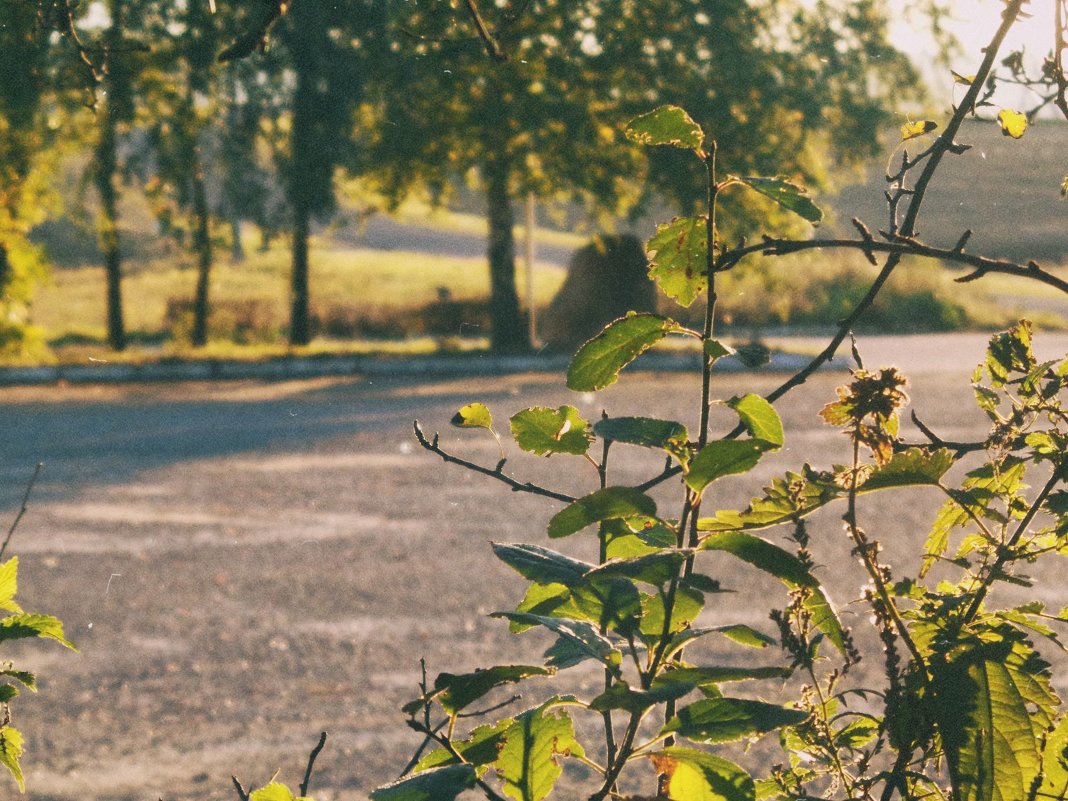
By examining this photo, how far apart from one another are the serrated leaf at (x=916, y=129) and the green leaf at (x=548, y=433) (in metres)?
0.37

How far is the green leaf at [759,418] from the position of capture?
0.92 metres

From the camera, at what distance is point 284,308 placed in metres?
21.8

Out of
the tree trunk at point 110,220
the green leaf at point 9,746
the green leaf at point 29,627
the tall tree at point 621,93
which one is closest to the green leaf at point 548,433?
the green leaf at point 29,627

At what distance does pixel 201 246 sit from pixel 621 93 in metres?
5.63

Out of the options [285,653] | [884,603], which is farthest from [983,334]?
[884,603]

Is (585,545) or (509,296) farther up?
Result: (509,296)

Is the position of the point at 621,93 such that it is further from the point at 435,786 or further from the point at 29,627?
the point at 435,786

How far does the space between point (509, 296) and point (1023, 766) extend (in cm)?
1614

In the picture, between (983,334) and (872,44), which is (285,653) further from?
(983,334)

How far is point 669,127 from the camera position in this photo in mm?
965

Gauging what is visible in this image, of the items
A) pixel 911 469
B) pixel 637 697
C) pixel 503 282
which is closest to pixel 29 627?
pixel 637 697

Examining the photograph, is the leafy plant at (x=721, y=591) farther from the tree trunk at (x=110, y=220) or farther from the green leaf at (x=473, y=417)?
the tree trunk at (x=110, y=220)

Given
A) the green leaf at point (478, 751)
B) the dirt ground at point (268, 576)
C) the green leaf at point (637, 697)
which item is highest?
the green leaf at point (637, 697)

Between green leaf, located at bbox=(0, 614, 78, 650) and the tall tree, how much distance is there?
11376 millimetres
